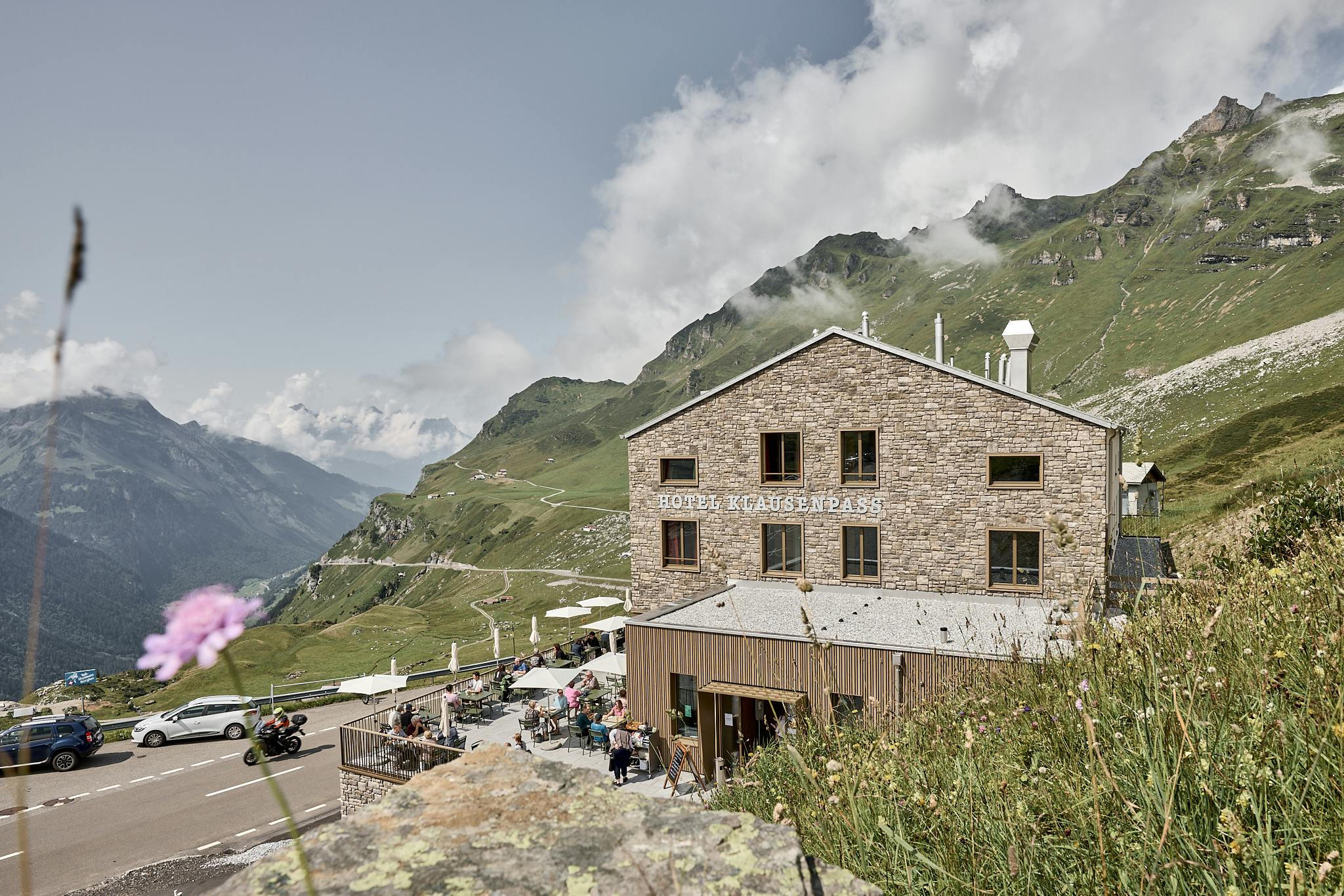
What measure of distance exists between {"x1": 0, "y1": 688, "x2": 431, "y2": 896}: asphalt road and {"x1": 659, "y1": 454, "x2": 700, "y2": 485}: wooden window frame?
15.7 metres

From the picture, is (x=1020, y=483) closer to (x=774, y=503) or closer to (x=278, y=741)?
(x=774, y=503)

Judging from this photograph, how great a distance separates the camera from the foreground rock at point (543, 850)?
2.62 m

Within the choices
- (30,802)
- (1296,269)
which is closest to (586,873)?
(30,802)

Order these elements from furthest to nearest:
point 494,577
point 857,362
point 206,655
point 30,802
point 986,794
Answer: point 494,577, point 857,362, point 30,802, point 986,794, point 206,655

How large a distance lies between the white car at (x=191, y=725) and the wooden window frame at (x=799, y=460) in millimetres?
22921

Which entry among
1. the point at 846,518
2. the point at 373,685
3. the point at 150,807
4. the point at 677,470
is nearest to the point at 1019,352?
the point at 846,518

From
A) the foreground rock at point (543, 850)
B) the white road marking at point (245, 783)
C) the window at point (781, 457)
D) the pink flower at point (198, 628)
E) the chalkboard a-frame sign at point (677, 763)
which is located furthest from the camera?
the window at point (781, 457)

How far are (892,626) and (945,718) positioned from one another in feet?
45.9

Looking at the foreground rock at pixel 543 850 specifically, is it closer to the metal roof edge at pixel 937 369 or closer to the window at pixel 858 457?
the metal roof edge at pixel 937 369

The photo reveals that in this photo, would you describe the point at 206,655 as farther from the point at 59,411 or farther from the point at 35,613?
the point at 59,411

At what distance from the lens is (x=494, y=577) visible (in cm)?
12712

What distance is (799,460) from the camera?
2667 centimetres

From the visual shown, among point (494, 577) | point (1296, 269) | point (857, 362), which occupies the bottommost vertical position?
point (494, 577)

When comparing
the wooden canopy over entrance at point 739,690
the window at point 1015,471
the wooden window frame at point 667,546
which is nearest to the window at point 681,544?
the wooden window frame at point 667,546
